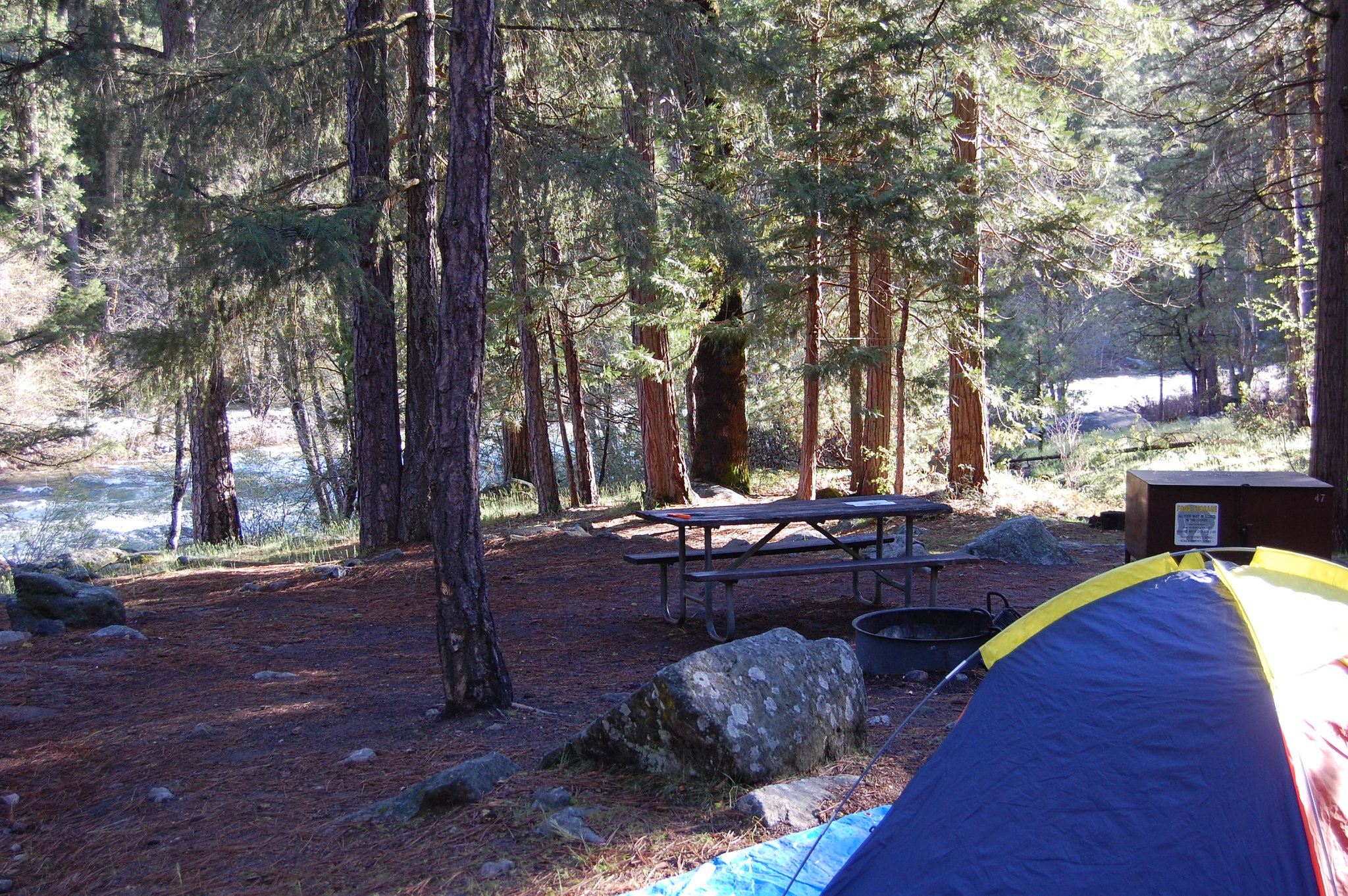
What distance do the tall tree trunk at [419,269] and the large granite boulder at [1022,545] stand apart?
5.77 meters

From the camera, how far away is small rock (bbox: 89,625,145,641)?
696 centimetres

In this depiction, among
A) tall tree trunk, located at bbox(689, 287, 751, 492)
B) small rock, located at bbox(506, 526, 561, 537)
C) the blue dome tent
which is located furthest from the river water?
the blue dome tent

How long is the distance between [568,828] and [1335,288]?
9.47 metres

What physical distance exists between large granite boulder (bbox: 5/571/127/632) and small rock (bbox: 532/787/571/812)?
548 centimetres

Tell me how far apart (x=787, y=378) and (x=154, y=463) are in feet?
57.8

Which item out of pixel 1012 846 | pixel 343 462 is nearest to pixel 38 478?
pixel 343 462

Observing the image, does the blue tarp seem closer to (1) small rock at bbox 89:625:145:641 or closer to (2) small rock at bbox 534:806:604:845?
(2) small rock at bbox 534:806:604:845

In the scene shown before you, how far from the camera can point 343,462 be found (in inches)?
790

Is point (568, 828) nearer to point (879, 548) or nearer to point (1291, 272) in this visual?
point (879, 548)

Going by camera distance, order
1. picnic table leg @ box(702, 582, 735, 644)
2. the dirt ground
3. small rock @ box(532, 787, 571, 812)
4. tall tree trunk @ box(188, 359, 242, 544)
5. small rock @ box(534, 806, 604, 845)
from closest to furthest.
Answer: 1. the dirt ground
2. small rock @ box(534, 806, 604, 845)
3. small rock @ box(532, 787, 571, 812)
4. picnic table leg @ box(702, 582, 735, 644)
5. tall tree trunk @ box(188, 359, 242, 544)

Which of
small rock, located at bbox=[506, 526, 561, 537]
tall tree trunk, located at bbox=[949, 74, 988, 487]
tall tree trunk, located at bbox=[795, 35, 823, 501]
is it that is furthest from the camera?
small rock, located at bbox=[506, 526, 561, 537]

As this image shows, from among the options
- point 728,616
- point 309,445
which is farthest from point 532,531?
point 309,445

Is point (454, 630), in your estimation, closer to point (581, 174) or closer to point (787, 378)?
point (581, 174)

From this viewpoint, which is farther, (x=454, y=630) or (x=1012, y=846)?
(x=454, y=630)
